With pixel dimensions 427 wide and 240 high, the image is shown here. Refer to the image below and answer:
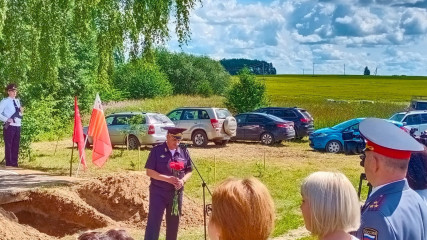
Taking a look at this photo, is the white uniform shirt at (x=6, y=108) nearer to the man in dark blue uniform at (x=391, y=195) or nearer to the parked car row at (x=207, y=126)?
the parked car row at (x=207, y=126)

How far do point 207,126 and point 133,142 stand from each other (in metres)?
3.72

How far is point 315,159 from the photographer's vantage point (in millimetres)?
22438

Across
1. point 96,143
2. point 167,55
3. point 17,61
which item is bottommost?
point 96,143

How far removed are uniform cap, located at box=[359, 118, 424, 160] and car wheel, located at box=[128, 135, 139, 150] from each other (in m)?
20.6

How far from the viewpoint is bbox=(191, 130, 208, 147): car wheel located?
1051 inches

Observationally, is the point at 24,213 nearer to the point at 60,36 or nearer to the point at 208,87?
the point at 60,36

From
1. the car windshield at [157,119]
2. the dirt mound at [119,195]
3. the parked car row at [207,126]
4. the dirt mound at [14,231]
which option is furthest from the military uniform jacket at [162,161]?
the car windshield at [157,119]

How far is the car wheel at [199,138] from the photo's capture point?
87.6 ft

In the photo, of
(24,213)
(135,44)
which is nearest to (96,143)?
(135,44)

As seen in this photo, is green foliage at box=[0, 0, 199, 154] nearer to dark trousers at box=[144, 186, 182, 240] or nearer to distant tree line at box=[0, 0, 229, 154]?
distant tree line at box=[0, 0, 229, 154]

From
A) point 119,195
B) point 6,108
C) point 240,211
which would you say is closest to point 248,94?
point 6,108

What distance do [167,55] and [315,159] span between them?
42010 mm

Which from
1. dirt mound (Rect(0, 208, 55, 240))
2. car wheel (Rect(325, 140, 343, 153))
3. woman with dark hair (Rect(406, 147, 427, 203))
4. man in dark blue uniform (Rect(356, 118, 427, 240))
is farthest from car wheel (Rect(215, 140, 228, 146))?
man in dark blue uniform (Rect(356, 118, 427, 240))

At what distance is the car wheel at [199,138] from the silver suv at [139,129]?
86.5 inches
